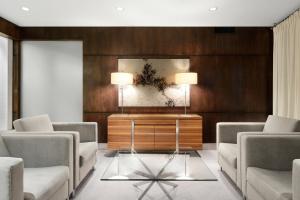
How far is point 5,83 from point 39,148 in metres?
3.32

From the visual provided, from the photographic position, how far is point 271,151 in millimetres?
2873

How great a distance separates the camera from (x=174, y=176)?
3.85 m

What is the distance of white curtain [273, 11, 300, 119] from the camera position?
186 inches

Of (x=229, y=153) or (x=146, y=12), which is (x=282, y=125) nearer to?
(x=229, y=153)

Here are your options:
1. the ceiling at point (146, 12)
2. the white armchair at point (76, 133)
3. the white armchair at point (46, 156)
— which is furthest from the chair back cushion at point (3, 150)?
the ceiling at point (146, 12)

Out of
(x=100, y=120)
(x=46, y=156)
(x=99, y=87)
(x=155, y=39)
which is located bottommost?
(x=46, y=156)

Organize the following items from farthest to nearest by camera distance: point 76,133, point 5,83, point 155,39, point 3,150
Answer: point 155,39
point 5,83
point 76,133
point 3,150

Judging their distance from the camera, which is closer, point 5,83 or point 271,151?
point 271,151

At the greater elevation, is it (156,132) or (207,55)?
(207,55)

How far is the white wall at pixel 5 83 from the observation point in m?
5.57

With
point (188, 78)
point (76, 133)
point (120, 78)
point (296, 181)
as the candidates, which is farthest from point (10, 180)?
point (188, 78)

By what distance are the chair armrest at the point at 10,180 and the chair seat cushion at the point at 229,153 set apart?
2342 millimetres

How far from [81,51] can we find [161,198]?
3832mm

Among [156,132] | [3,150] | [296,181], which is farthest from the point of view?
[156,132]
